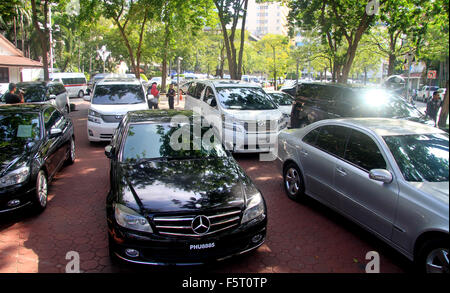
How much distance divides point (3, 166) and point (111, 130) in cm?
503

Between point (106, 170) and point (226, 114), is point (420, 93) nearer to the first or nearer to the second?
point (226, 114)

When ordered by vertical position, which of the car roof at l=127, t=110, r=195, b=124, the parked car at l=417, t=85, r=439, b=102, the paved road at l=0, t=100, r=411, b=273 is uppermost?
the parked car at l=417, t=85, r=439, b=102

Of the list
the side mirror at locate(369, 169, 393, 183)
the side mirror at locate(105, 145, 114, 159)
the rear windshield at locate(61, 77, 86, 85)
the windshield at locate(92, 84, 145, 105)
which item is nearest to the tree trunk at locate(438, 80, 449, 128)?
the side mirror at locate(369, 169, 393, 183)

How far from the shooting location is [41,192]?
5.50 m

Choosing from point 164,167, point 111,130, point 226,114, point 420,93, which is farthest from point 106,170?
point 420,93

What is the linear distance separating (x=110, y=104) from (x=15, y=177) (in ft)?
19.2

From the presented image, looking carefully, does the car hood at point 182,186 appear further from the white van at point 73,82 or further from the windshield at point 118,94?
the white van at point 73,82

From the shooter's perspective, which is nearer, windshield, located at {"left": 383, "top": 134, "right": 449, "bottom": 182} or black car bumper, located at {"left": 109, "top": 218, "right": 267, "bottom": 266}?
black car bumper, located at {"left": 109, "top": 218, "right": 267, "bottom": 266}

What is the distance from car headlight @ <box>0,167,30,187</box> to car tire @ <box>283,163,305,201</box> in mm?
4166

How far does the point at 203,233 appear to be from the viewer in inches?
145

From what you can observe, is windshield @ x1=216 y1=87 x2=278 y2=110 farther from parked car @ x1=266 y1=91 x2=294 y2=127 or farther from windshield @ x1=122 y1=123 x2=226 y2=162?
parked car @ x1=266 y1=91 x2=294 y2=127

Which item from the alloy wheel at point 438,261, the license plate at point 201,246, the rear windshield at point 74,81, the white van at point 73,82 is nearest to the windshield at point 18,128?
the license plate at point 201,246

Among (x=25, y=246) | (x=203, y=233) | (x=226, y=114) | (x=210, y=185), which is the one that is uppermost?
(x=226, y=114)

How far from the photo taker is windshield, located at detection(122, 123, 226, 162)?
4934 mm
